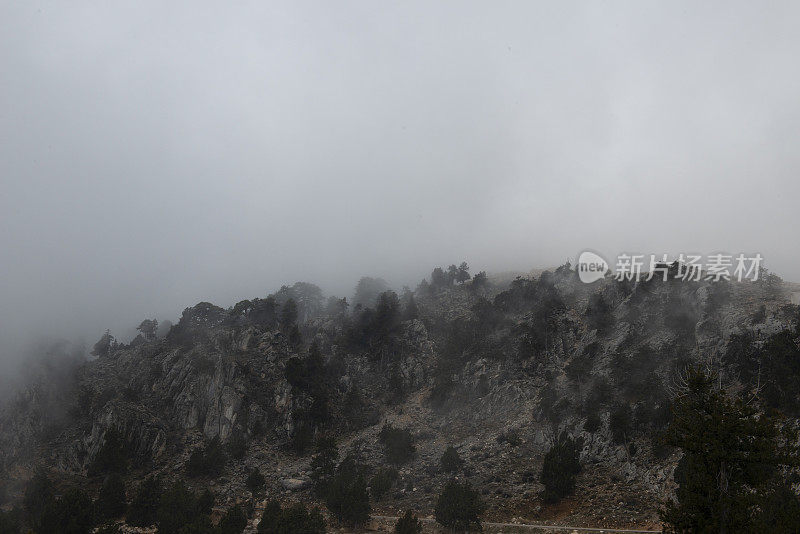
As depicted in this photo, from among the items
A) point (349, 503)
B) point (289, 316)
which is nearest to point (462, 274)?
point (289, 316)

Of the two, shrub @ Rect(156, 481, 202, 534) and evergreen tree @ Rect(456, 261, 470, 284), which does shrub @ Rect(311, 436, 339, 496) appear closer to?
shrub @ Rect(156, 481, 202, 534)

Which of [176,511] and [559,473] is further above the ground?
[559,473]

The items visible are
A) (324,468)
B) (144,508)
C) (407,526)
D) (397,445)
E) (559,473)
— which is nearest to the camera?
(407,526)

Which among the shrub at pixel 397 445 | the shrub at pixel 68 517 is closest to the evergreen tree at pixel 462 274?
the shrub at pixel 397 445

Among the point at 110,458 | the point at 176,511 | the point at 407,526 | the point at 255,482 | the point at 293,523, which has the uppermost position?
the point at 293,523

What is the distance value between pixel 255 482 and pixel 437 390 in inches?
1121

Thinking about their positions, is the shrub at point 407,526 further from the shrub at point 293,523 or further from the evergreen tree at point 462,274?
the evergreen tree at point 462,274

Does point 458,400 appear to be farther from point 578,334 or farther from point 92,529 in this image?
point 92,529

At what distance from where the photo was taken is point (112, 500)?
3672cm

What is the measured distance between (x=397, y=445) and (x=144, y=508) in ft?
86.4

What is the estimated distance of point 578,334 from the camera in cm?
6038

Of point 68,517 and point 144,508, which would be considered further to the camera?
point 144,508

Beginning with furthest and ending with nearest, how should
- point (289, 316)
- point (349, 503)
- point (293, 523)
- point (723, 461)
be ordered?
point (289, 316)
point (349, 503)
point (293, 523)
point (723, 461)

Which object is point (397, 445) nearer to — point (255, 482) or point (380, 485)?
point (380, 485)
